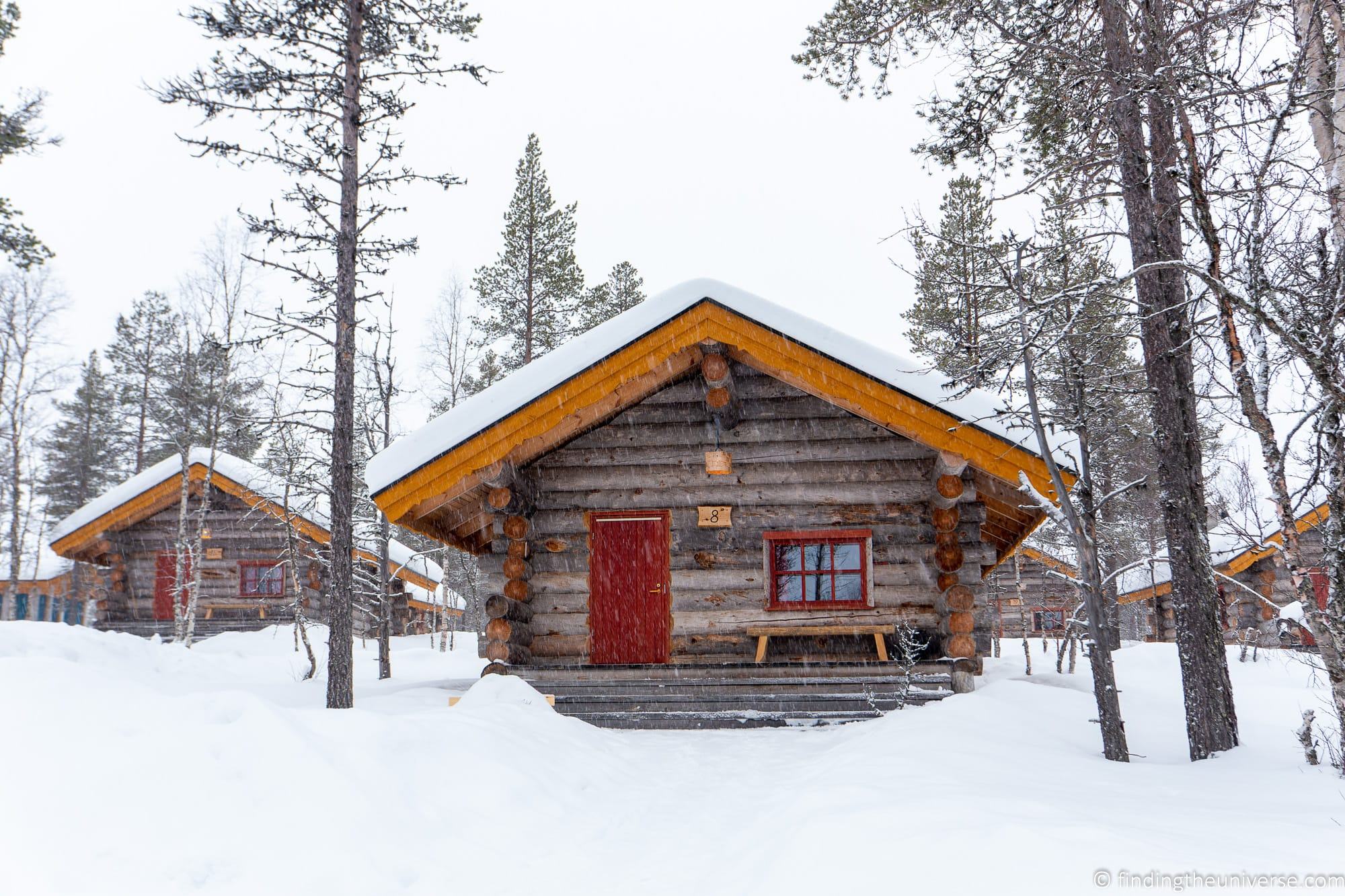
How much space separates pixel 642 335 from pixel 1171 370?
4.91 m

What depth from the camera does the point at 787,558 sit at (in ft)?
31.7

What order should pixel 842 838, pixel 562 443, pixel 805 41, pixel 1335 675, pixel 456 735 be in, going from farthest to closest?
pixel 562 443
pixel 805 41
pixel 456 735
pixel 1335 675
pixel 842 838

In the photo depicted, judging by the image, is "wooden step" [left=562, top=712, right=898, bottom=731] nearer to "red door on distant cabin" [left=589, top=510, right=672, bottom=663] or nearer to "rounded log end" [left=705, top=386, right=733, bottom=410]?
"red door on distant cabin" [left=589, top=510, right=672, bottom=663]

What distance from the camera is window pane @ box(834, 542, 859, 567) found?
31.5ft

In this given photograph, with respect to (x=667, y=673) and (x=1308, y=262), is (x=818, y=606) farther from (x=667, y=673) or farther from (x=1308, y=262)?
(x=1308, y=262)

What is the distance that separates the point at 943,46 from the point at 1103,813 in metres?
7.74

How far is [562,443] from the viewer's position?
992 cm

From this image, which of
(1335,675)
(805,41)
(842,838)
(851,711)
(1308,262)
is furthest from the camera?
(805,41)

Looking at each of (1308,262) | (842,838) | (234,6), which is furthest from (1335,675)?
(234,6)

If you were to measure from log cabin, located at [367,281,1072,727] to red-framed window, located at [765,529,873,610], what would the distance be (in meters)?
0.02

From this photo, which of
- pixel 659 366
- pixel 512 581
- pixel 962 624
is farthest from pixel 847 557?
pixel 512 581

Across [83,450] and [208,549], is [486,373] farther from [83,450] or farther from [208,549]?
[83,450]

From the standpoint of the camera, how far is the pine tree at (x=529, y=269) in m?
24.7

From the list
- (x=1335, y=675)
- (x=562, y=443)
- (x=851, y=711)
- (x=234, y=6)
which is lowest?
(x=851, y=711)
